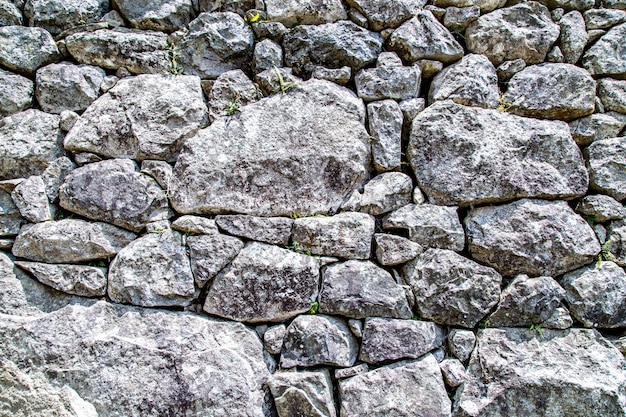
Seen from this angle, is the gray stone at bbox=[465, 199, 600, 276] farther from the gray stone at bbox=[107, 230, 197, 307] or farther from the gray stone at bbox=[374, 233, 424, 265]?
the gray stone at bbox=[107, 230, 197, 307]

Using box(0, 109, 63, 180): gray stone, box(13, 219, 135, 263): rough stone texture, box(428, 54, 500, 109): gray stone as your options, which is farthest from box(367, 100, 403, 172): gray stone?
box(0, 109, 63, 180): gray stone

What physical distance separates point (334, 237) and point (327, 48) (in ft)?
3.81

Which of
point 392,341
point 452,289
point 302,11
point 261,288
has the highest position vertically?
point 302,11

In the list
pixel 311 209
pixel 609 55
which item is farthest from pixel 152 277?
pixel 609 55

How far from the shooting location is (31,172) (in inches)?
85.0

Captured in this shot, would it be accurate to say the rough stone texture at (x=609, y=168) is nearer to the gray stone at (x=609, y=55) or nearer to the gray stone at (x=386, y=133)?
the gray stone at (x=609, y=55)

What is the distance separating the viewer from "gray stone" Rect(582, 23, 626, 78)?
94.6 inches

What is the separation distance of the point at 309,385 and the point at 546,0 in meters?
2.81

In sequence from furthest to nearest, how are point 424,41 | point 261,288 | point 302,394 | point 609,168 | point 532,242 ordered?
point 424,41, point 609,168, point 532,242, point 261,288, point 302,394

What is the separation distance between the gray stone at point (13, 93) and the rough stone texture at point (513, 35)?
269cm

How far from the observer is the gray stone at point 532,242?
2.14 metres

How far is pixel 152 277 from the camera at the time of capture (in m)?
2.02

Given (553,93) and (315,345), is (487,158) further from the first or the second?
(315,345)

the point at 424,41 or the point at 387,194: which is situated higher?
the point at 424,41
